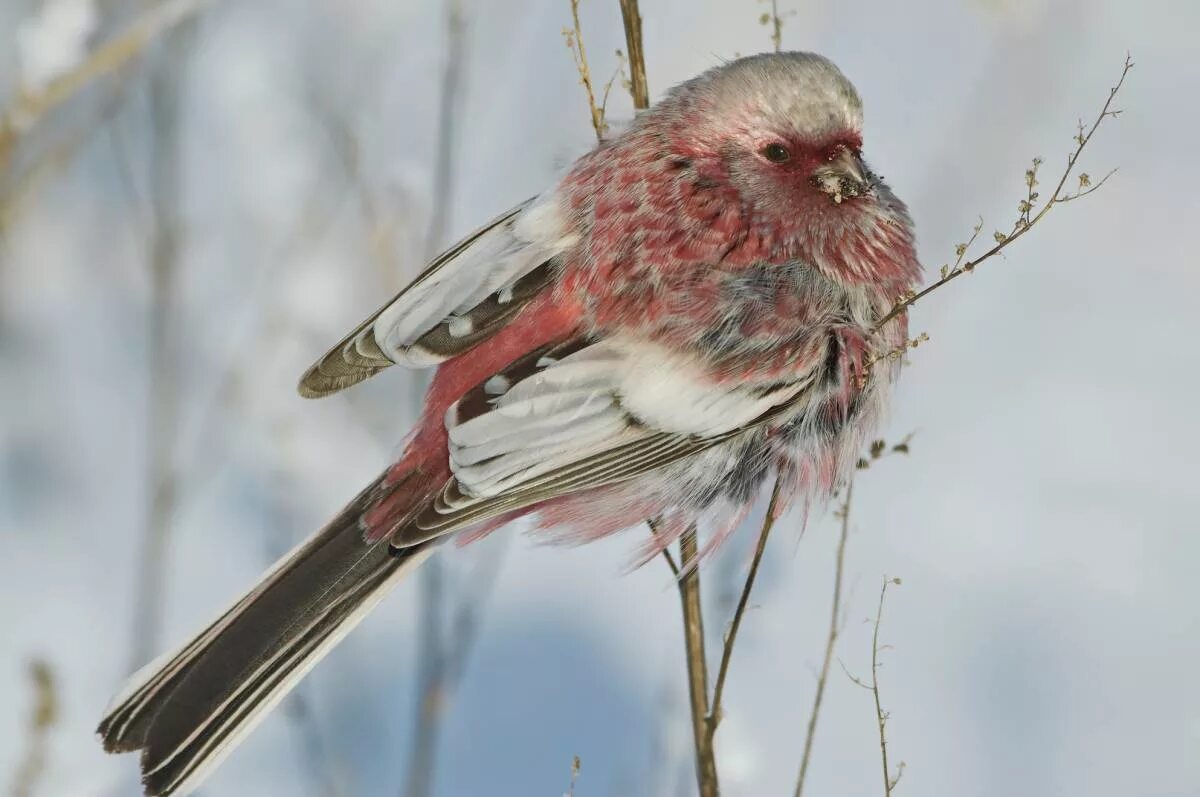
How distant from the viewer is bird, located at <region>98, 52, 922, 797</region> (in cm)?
224

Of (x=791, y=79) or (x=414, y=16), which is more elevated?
(x=414, y=16)

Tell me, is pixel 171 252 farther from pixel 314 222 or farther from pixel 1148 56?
pixel 1148 56

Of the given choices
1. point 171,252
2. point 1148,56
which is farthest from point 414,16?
point 1148,56

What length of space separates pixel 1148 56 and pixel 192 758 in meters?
4.30

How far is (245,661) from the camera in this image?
7.45 ft

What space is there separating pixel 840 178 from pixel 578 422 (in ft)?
2.16

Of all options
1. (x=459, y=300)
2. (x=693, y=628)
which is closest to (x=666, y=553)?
(x=693, y=628)

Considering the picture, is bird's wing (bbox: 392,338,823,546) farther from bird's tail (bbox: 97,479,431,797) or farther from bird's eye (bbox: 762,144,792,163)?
bird's eye (bbox: 762,144,792,163)

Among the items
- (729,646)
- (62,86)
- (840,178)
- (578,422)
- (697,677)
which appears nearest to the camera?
(729,646)

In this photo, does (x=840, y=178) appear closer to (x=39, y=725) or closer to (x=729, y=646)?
(x=729, y=646)

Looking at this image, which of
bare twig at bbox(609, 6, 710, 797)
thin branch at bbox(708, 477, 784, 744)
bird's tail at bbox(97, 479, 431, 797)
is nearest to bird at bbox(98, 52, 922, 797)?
bird's tail at bbox(97, 479, 431, 797)

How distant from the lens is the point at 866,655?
3.53m

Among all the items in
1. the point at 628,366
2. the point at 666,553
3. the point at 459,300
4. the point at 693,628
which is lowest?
the point at 693,628

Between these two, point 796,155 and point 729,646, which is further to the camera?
point 796,155
